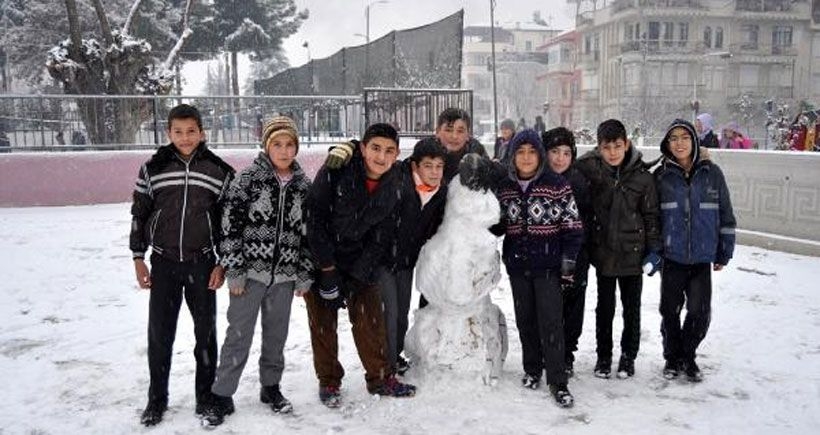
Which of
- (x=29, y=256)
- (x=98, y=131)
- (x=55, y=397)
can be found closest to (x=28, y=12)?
(x=98, y=131)

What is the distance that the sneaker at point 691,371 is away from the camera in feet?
14.3

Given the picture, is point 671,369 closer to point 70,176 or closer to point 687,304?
point 687,304

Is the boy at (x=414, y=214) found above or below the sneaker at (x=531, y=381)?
above

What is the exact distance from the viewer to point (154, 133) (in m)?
12.3

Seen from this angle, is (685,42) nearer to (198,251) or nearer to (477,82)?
(477,82)

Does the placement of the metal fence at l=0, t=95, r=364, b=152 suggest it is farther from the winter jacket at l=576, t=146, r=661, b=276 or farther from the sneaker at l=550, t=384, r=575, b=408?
the sneaker at l=550, t=384, r=575, b=408

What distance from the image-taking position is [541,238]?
3986 millimetres

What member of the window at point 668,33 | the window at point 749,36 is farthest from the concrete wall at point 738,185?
the window at point 749,36

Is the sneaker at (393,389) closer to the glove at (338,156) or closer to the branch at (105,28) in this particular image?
the glove at (338,156)

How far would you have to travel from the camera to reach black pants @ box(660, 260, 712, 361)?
4.29 metres

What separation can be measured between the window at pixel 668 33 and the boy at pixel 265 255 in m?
49.1

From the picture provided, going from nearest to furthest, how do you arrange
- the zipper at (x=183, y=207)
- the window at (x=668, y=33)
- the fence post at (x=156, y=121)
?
the zipper at (x=183, y=207) → the fence post at (x=156, y=121) → the window at (x=668, y=33)

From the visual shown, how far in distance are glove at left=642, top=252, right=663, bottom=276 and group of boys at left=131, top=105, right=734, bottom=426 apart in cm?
1

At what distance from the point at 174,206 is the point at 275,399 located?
1.27 meters
